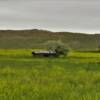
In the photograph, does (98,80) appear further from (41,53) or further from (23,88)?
(41,53)

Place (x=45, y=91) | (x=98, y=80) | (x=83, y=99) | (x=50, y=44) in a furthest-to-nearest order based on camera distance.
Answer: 1. (x=50, y=44)
2. (x=98, y=80)
3. (x=45, y=91)
4. (x=83, y=99)

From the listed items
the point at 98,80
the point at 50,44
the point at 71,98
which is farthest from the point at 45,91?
the point at 50,44

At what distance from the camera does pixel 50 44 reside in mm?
97812

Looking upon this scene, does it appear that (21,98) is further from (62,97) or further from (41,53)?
(41,53)

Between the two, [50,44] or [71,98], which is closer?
[71,98]

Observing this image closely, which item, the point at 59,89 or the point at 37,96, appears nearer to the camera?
the point at 37,96

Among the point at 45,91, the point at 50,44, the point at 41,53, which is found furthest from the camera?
the point at 50,44

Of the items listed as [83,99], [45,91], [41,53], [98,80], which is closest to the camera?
[83,99]

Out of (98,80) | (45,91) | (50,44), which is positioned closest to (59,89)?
(45,91)

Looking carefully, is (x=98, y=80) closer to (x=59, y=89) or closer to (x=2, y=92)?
(x=59, y=89)

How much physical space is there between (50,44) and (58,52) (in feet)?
42.8

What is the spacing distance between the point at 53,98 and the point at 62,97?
0.39m

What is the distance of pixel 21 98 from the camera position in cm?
1461

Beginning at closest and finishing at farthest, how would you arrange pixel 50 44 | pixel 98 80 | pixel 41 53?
1. pixel 98 80
2. pixel 41 53
3. pixel 50 44
